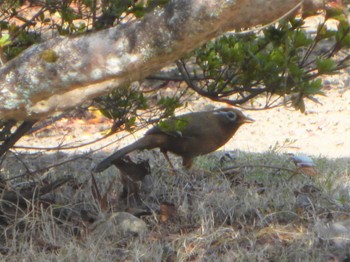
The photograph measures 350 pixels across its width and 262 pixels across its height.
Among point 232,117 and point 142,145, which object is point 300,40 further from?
point 232,117

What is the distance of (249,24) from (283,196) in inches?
103

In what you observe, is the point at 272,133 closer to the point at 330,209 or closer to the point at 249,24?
the point at 330,209

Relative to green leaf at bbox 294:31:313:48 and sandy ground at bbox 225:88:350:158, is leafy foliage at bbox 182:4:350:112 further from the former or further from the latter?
sandy ground at bbox 225:88:350:158

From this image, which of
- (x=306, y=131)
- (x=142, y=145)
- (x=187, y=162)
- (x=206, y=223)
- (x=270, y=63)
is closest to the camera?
(x=270, y=63)

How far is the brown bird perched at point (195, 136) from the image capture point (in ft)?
21.3

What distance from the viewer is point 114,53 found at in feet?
10.6

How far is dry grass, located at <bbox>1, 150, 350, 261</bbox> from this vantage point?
4727 mm

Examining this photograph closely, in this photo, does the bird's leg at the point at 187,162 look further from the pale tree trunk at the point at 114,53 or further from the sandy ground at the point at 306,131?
the pale tree trunk at the point at 114,53

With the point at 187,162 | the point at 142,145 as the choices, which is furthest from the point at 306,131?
the point at 142,145

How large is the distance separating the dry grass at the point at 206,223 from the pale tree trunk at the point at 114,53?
1506mm

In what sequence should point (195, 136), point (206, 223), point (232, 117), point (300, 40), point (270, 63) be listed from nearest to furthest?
point (300, 40) → point (270, 63) → point (206, 223) → point (195, 136) → point (232, 117)

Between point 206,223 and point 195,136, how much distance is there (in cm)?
178

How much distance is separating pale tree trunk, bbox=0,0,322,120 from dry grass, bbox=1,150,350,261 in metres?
1.51

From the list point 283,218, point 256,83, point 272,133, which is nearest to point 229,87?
point 256,83
